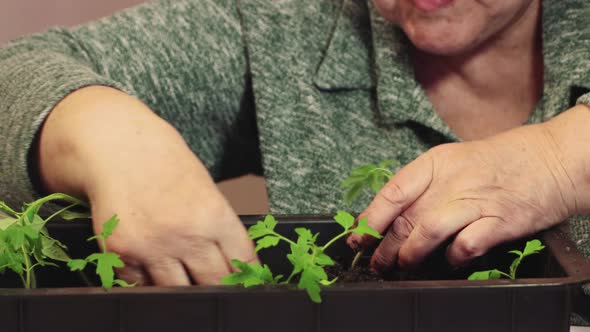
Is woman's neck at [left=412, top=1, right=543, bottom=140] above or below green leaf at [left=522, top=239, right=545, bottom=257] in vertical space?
above

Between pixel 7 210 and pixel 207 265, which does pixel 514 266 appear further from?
pixel 7 210

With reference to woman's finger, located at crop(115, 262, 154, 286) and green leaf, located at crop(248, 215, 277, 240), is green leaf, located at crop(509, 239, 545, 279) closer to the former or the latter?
green leaf, located at crop(248, 215, 277, 240)

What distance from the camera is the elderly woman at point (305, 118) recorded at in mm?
728

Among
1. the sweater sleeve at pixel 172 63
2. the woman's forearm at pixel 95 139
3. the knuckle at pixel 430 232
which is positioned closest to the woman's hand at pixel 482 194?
the knuckle at pixel 430 232

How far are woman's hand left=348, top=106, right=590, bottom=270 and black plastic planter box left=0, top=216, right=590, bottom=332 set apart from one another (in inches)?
6.0

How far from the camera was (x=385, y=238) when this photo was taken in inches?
30.7

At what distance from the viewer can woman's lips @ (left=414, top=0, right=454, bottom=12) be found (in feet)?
3.18

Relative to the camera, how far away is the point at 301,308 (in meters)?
0.56

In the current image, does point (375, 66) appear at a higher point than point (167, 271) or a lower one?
higher

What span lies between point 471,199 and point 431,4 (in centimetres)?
31

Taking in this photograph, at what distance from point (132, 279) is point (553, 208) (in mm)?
443

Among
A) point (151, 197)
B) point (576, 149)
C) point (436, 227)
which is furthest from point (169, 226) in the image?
point (576, 149)

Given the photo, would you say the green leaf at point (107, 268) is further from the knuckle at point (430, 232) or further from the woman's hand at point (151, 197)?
the knuckle at point (430, 232)

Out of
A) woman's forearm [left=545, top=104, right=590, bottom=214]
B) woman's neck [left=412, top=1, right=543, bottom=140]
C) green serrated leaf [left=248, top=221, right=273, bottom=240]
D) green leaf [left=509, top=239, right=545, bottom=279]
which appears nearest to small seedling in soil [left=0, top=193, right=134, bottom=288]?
green serrated leaf [left=248, top=221, right=273, bottom=240]
